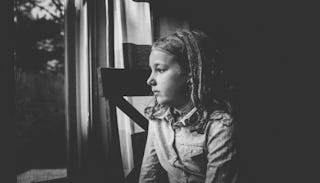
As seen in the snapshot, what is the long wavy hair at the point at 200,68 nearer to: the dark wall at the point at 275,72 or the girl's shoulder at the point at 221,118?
the girl's shoulder at the point at 221,118

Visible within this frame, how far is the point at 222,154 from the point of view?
0.83 meters

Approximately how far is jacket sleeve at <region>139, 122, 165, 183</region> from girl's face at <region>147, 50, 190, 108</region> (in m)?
0.19

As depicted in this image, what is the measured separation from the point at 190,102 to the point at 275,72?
72 cm

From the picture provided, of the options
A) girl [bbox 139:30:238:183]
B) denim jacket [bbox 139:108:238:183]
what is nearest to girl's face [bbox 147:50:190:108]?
girl [bbox 139:30:238:183]

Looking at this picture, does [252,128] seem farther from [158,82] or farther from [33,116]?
[33,116]

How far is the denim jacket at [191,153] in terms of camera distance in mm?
823

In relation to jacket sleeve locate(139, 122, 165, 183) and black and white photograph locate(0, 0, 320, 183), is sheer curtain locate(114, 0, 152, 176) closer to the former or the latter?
black and white photograph locate(0, 0, 320, 183)

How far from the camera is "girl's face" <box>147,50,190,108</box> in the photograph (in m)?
0.91

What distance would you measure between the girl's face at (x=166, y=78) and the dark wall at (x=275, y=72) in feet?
1.95

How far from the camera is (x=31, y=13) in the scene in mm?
3121

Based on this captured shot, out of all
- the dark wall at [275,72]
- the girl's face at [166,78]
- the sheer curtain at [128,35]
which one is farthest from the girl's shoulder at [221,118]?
the sheer curtain at [128,35]

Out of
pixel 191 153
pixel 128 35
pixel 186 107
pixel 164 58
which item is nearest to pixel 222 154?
pixel 191 153

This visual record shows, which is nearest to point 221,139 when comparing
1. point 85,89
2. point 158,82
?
point 158,82

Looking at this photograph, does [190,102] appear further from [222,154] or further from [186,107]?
[222,154]
